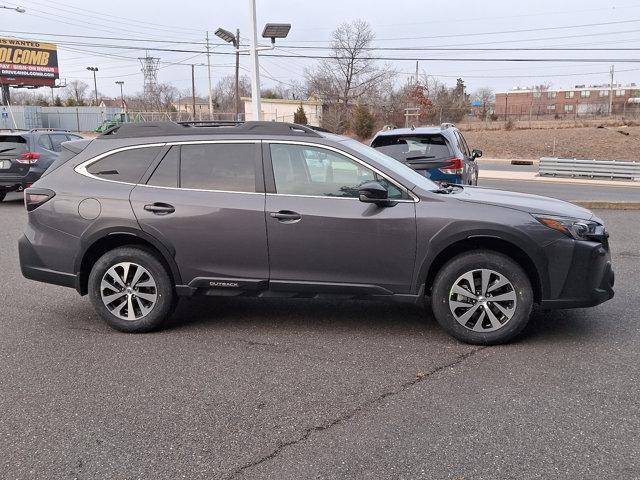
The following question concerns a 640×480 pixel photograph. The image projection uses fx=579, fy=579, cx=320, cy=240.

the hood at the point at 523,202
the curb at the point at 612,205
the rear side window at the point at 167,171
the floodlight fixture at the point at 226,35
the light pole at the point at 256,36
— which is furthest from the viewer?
the floodlight fixture at the point at 226,35

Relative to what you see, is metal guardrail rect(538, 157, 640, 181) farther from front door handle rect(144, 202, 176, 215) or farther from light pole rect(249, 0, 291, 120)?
front door handle rect(144, 202, 176, 215)

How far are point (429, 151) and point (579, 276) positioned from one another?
5.11 meters

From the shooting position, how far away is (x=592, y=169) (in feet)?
75.2

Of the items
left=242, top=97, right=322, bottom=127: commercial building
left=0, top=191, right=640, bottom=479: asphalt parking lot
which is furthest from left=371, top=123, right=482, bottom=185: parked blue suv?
A: left=242, top=97, right=322, bottom=127: commercial building

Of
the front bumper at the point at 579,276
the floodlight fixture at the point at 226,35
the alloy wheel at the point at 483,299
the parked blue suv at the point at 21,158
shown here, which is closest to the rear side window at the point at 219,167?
the alloy wheel at the point at 483,299

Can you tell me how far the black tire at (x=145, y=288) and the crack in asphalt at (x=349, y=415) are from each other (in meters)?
2.14

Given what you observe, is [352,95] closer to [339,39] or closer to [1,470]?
[339,39]

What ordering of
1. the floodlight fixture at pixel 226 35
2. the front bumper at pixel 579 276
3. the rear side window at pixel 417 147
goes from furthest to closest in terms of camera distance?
the floodlight fixture at pixel 226 35, the rear side window at pixel 417 147, the front bumper at pixel 579 276

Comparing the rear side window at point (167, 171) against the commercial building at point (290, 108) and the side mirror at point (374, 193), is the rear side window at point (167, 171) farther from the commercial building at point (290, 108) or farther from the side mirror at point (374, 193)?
the commercial building at point (290, 108)

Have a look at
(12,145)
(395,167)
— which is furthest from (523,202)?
(12,145)

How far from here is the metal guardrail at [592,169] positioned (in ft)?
73.5

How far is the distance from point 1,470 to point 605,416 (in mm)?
3424

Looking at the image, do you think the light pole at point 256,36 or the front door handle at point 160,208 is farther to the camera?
the light pole at point 256,36

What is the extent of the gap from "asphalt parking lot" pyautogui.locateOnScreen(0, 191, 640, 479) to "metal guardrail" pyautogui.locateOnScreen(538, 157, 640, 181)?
19019 millimetres
